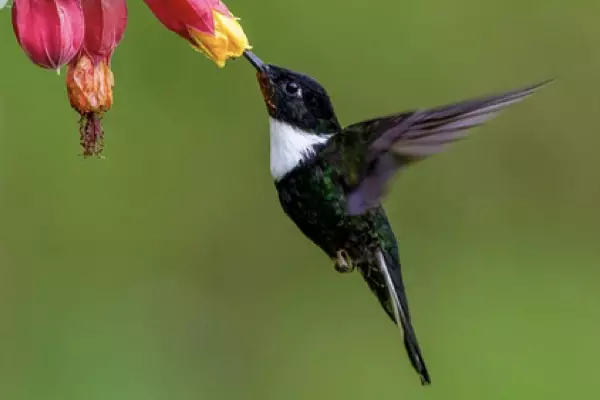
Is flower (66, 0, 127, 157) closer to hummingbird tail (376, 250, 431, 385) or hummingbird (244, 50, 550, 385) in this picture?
hummingbird (244, 50, 550, 385)

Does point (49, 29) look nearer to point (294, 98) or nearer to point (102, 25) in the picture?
point (102, 25)

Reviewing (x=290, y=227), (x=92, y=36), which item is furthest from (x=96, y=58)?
(x=290, y=227)

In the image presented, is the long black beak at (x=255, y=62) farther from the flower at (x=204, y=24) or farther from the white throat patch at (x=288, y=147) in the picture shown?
the flower at (x=204, y=24)

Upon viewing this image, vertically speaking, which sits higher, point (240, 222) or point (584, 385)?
point (240, 222)

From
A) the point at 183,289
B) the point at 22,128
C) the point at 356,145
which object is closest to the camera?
the point at 356,145

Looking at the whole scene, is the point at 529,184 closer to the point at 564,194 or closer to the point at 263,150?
the point at 564,194

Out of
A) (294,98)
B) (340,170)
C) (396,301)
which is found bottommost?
(396,301)

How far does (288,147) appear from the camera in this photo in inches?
57.1

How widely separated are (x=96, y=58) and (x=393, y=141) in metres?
0.42

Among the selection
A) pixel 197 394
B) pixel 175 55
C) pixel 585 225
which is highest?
pixel 175 55

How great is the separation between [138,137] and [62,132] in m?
0.19

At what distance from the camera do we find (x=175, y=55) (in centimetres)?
236


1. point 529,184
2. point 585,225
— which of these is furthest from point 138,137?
point 585,225

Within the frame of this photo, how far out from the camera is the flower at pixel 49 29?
99 centimetres
